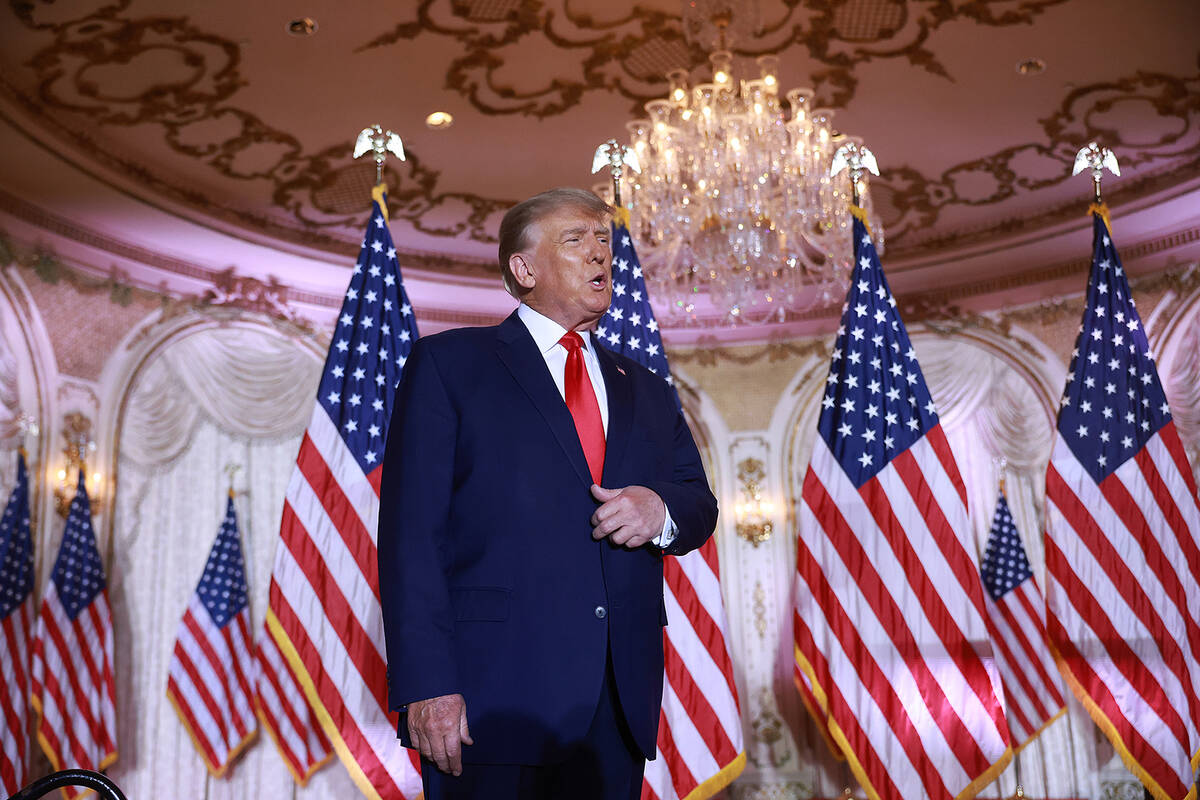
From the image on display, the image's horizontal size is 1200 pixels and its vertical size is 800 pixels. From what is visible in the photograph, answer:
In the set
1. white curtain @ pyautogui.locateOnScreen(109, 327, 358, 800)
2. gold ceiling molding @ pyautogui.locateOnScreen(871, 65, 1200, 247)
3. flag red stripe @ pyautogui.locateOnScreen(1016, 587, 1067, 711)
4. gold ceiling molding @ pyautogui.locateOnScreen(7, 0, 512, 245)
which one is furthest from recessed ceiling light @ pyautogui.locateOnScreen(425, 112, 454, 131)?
flag red stripe @ pyautogui.locateOnScreen(1016, 587, 1067, 711)

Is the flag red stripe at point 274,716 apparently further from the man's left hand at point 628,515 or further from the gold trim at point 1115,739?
the gold trim at point 1115,739

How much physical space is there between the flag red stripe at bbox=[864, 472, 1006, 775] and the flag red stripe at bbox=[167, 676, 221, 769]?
4630 millimetres

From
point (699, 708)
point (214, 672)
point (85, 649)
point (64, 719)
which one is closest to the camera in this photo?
point (699, 708)

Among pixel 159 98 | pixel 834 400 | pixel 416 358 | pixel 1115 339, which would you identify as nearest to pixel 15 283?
pixel 159 98

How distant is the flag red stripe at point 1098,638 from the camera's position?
399cm

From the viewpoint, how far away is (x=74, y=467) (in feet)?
22.0

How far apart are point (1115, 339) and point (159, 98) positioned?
482 cm

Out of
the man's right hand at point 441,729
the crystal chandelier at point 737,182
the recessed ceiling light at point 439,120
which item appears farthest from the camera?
the recessed ceiling light at point 439,120

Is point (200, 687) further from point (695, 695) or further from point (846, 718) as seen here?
point (846, 718)

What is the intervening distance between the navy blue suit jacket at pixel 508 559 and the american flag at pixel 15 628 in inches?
188

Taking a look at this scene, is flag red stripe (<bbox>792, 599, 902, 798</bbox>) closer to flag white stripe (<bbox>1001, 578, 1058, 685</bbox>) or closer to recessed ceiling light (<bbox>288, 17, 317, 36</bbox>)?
recessed ceiling light (<bbox>288, 17, 317, 36</bbox>)

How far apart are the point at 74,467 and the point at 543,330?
219 inches

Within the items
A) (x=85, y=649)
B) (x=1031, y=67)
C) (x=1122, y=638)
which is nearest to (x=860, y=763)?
(x=1122, y=638)

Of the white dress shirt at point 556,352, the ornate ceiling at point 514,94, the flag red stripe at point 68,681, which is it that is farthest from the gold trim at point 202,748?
the white dress shirt at point 556,352
